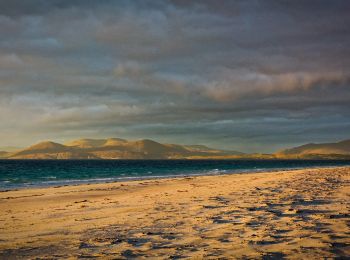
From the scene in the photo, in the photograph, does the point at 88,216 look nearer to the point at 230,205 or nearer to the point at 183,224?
the point at 183,224

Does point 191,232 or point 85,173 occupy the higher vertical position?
point 191,232

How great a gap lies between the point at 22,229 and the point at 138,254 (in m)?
5.71

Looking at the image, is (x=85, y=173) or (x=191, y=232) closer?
(x=191, y=232)

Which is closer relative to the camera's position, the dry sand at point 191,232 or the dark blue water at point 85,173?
the dry sand at point 191,232

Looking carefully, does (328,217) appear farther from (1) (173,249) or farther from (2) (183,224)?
→ (1) (173,249)

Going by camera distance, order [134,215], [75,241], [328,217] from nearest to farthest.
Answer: [75,241] < [328,217] < [134,215]

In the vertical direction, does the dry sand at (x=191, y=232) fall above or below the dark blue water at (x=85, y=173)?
above

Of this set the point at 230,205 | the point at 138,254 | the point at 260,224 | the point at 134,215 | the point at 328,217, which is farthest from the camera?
the point at 230,205

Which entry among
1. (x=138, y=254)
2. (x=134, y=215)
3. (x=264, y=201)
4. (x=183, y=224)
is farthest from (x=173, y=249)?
(x=264, y=201)

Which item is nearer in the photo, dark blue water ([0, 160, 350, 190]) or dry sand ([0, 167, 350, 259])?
dry sand ([0, 167, 350, 259])

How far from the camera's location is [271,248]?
746 cm

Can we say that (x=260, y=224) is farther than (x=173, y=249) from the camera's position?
Yes

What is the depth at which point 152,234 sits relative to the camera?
9.16 m

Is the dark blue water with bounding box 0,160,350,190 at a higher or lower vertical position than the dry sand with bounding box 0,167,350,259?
lower
